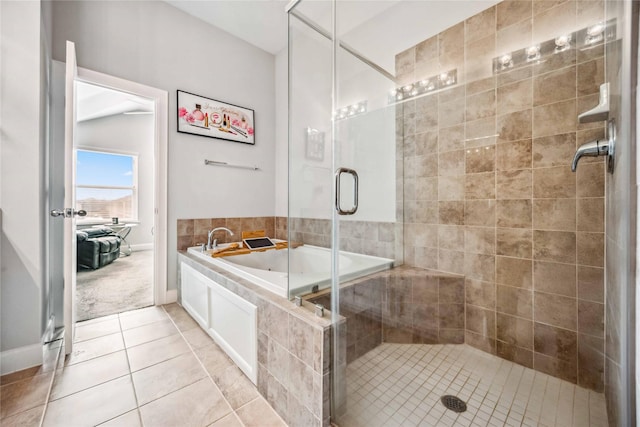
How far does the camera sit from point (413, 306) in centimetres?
181

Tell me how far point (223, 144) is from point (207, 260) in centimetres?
142

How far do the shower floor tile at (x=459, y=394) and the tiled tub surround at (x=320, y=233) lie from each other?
0.67 meters

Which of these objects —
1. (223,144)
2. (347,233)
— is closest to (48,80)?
(223,144)

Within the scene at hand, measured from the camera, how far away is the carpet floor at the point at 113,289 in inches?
95.5

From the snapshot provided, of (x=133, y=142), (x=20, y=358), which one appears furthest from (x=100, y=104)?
(x=20, y=358)

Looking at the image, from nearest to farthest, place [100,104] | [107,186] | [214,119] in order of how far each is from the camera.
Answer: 1. [214,119]
2. [100,104]
3. [107,186]

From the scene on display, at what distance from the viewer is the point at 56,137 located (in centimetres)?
200

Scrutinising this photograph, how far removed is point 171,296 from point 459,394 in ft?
8.36

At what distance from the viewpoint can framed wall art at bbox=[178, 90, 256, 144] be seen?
8.62 feet

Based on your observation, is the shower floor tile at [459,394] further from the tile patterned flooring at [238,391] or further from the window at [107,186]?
the window at [107,186]

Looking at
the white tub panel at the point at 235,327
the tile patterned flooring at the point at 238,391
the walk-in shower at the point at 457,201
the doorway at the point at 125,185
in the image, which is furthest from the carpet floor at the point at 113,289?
the walk-in shower at the point at 457,201

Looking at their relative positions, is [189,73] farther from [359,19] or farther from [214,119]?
[359,19]

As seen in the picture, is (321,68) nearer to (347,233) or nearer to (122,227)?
(347,233)

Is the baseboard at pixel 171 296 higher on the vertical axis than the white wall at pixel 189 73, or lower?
lower
